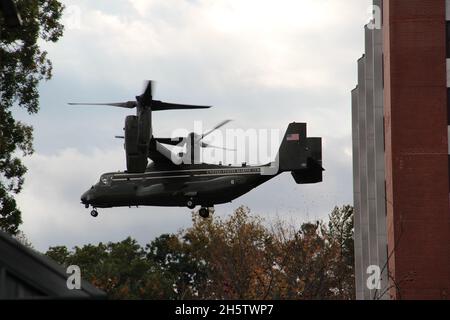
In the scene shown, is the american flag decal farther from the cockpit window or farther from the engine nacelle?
the cockpit window

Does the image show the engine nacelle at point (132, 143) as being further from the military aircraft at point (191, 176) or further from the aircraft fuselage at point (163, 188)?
the aircraft fuselage at point (163, 188)

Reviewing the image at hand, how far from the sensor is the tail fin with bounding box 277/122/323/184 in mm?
60156

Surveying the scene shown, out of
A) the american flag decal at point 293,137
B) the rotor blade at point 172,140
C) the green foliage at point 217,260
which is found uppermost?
the american flag decal at point 293,137

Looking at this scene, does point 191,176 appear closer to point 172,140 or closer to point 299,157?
point 172,140

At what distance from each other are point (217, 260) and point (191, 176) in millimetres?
10258

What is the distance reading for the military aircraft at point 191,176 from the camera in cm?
5862

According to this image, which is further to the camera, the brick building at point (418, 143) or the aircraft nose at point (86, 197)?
the aircraft nose at point (86, 197)

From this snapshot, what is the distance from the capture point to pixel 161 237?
458 ft

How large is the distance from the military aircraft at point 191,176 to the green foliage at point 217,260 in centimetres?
336

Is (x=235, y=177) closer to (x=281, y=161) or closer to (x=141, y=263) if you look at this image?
(x=281, y=161)

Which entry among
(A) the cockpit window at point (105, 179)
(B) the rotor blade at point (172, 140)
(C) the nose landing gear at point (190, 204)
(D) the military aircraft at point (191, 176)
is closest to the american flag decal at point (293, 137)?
(D) the military aircraft at point (191, 176)

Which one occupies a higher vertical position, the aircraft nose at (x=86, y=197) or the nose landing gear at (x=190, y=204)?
the aircraft nose at (x=86, y=197)

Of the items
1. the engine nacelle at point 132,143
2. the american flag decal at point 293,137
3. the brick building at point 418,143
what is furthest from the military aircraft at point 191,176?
the brick building at point 418,143
